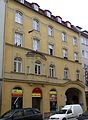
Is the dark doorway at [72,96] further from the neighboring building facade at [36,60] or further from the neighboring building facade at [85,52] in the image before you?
the neighboring building facade at [85,52]

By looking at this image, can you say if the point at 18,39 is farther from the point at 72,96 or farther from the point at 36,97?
the point at 72,96

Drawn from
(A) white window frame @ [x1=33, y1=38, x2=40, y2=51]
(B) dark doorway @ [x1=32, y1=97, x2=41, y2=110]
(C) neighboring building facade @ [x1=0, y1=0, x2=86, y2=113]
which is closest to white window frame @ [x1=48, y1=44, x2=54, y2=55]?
(C) neighboring building facade @ [x1=0, y1=0, x2=86, y2=113]

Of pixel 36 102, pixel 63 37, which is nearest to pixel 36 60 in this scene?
pixel 36 102

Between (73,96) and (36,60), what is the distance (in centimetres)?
1244

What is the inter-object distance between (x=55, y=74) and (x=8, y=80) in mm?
9557

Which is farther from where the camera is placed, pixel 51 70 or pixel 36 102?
pixel 51 70

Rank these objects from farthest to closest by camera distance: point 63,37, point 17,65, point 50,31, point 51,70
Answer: point 63,37, point 50,31, point 51,70, point 17,65

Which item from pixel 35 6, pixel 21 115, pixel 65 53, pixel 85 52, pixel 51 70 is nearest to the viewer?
pixel 21 115

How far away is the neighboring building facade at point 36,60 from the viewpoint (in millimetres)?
29406

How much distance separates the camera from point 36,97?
32.6 meters

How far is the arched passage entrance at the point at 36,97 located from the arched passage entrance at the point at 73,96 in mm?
8853

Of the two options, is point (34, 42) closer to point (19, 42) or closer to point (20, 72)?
point (19, 42)

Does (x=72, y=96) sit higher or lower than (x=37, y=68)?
lower

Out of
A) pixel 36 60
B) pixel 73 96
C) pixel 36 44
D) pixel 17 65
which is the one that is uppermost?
pixel 36 44
